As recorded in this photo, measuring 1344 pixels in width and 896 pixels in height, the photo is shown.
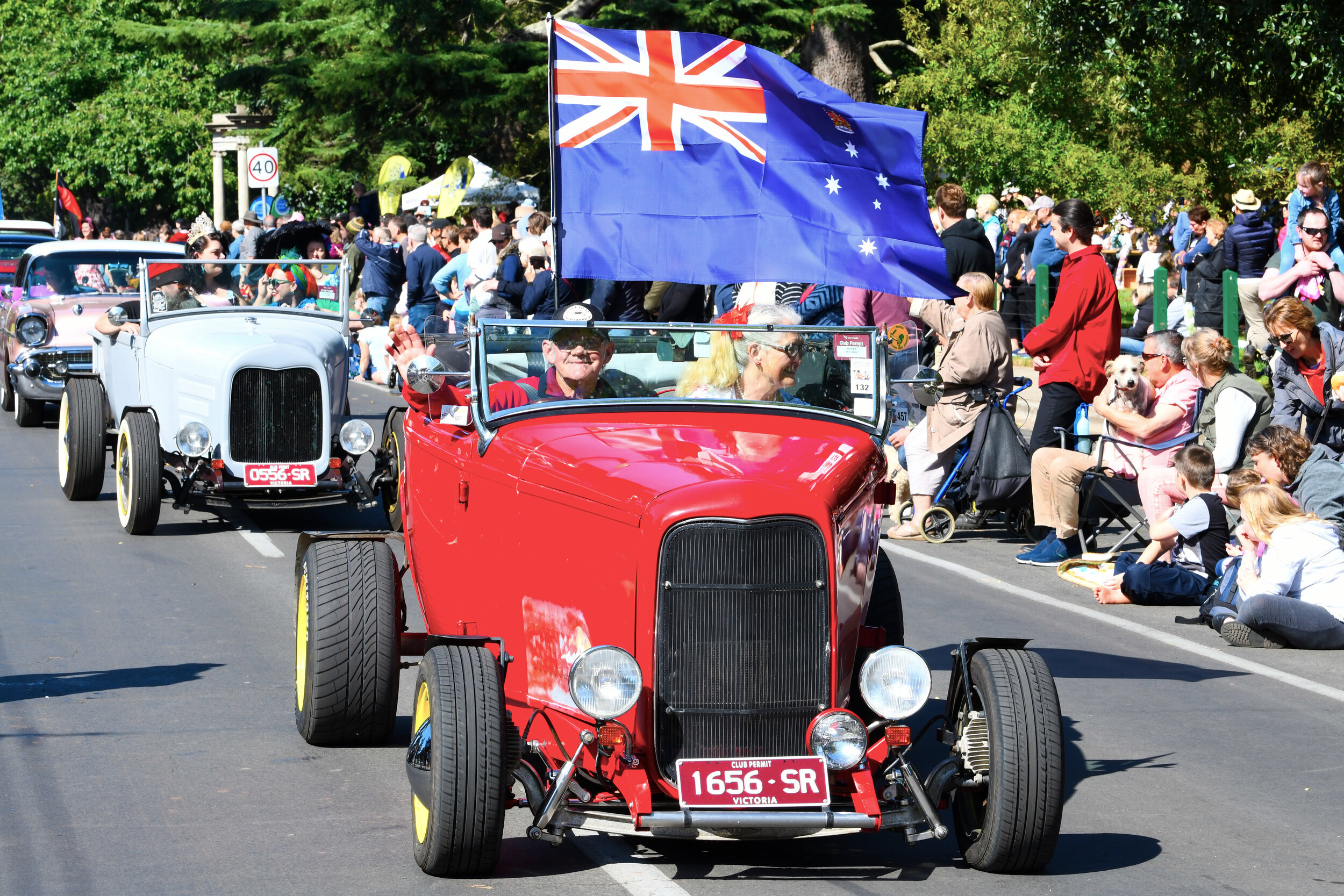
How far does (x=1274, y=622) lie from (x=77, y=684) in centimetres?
570

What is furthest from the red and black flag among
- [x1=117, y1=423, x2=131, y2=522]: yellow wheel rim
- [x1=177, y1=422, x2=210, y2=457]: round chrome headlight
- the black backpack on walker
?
the black backpack on walker

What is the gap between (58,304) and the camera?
1731 cm

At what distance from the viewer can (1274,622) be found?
352 inches

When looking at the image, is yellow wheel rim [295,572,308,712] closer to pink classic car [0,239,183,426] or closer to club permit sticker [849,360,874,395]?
club permit sticker [849,360,874,395]

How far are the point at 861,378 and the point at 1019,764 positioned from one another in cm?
161

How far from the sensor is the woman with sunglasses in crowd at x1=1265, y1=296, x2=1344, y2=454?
1065 cm

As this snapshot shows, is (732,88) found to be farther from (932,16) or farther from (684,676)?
(932,16)

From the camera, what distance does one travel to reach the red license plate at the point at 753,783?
502 centimetres

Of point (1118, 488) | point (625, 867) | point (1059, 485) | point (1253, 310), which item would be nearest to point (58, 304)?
point (1059, 485)

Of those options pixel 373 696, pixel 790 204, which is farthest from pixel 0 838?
pixel 790 204

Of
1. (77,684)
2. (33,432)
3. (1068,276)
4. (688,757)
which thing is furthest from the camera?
(33,432)

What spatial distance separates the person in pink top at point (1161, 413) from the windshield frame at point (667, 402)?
191 inches

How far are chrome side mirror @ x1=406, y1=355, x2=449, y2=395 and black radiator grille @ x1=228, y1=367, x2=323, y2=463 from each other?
5500 millimetres

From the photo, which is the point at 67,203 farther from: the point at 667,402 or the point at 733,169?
the point at 667,402
